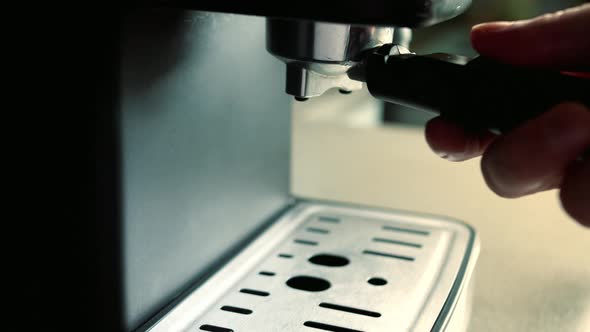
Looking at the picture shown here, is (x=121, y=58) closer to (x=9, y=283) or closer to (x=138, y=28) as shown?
(x=138, y=28)

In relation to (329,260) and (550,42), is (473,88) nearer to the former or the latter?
(550,42)

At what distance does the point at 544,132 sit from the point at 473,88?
0.11ft

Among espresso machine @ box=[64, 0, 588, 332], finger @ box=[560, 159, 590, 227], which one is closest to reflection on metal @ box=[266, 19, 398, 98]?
espresso machine @ box=[64, 0, 588, 332]

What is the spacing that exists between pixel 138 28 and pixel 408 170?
376 millimetres

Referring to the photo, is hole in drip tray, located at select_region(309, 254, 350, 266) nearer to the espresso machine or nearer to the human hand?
the espresso machine

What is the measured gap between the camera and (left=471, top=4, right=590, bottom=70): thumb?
286 mm

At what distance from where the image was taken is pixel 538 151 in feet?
0.85

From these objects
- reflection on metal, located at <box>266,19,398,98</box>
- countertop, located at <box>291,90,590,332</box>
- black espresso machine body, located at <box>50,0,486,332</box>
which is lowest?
countertop, located at <box>291,90,590,332</box>

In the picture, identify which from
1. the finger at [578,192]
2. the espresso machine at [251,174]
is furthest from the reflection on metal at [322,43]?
the finger at [578,192]

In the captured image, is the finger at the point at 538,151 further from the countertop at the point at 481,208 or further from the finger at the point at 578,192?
the countertop at the point at 481,208

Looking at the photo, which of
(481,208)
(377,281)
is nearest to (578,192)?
(377,281)

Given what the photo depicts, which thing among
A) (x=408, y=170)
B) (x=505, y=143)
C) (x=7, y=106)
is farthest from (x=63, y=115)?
(x=408, y=170)

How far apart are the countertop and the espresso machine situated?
0.04 metres

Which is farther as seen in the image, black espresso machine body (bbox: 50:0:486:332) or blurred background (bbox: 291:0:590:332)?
blurred background (bbox: 291:0:590:332)
